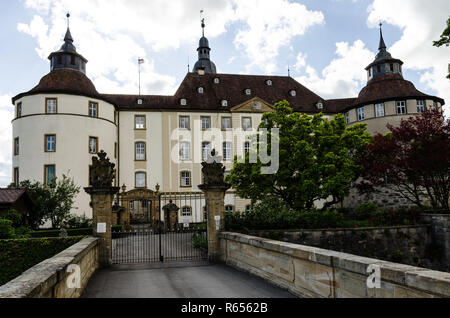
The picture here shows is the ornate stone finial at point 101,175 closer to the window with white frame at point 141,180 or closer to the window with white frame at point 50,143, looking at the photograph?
the window with white frame at point 50,143

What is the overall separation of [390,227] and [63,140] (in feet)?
83.0

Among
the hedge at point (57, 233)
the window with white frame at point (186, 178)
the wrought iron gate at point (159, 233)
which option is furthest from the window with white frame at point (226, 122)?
the hedge at point (57, 233)

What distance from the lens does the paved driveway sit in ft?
24.9

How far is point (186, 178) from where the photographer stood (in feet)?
116

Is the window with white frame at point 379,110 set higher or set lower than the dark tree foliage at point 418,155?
higher

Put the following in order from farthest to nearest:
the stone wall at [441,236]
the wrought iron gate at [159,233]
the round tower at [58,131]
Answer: the round tower at [58,131] < the stone wall at [441,236] < the wrought iron gate at [159,233]

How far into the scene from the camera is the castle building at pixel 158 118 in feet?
101

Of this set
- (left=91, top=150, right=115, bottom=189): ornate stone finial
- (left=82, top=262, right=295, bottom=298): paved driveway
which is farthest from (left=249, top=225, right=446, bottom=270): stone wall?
(left=91, top=150, right=115, bottom=189): ornate stone finial

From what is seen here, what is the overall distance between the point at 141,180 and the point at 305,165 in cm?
1872

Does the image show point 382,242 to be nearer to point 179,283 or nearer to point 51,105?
point 179,283

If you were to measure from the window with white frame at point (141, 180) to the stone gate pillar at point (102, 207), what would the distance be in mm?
22512

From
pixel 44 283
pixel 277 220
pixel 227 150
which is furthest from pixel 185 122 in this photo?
pixel 44 283

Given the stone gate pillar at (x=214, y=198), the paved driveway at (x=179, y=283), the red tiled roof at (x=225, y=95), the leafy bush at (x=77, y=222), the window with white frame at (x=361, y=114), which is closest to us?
the paved driveway at (x=179, y=283)

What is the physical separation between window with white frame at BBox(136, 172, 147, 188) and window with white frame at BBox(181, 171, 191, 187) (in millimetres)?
3461
